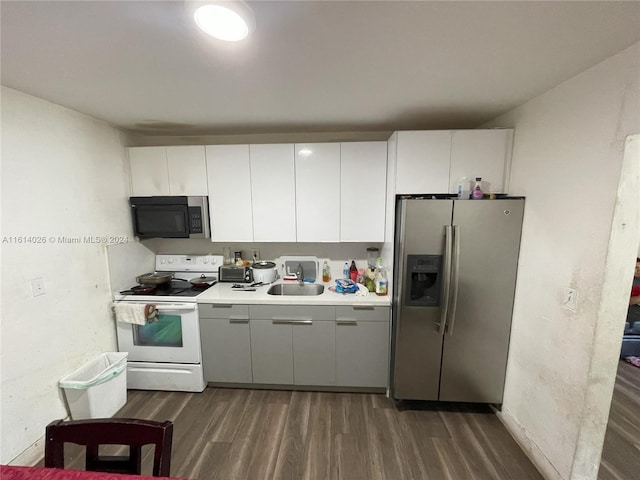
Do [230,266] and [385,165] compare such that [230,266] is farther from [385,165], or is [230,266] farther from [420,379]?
[420,379]

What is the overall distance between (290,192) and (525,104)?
187 cm

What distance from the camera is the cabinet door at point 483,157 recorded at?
2029 millimetres

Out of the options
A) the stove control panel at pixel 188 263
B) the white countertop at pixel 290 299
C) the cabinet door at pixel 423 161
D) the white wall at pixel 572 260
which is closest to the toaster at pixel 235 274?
the stove control panel at pixel 188 263

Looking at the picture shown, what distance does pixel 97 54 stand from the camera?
1.26 m

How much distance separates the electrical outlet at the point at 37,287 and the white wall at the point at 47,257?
23 mm

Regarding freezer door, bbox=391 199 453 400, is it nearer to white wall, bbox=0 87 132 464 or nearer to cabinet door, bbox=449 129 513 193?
cabinet door, bbox=449 129 513 193

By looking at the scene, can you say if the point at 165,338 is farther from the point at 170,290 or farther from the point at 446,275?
the point at 446,275

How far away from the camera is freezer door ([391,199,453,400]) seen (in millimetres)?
1938

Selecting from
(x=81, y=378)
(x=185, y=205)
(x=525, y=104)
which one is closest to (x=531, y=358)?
(x=525, y=104)

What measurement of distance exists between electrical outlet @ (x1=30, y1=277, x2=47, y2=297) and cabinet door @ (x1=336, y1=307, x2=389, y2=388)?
2051 millimetres

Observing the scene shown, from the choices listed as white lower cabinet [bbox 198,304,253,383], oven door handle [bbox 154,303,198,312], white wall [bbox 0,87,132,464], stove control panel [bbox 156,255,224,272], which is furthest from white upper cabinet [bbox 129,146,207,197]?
white lower cabinet [bbox 198,304,253,383]

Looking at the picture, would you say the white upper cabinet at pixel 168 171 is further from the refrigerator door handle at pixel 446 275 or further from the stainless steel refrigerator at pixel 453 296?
the refrigerator door handle at pixel 446 275

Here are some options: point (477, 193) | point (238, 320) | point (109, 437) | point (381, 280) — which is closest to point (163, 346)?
point (238, 320)

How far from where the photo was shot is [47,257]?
1825 millimetres
